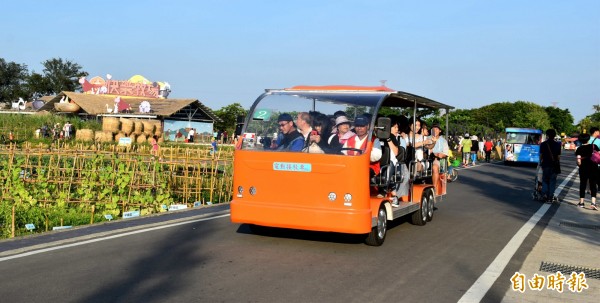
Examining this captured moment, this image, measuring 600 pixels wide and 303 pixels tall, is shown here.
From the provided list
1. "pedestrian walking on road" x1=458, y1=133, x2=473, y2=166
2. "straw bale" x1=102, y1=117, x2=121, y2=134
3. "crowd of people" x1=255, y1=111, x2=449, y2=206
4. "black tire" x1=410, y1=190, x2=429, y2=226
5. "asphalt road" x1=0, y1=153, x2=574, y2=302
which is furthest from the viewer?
"straw bale" x1=102, y1=117, x2=121, y2=134

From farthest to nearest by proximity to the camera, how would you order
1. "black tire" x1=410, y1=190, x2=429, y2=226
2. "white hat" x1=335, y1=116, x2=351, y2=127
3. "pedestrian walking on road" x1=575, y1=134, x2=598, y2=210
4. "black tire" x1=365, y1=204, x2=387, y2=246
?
1. "pedestrian walking on road" x1=575, y1=134, x2=598, y2=210
2. "black tire" x1=410, y1=190, x2=429, y2=226
3. "black tire" x1=365, y1=204, x2=387, y2=246
4. "white hat" x1=335, y1=116, x2=351, y2=127

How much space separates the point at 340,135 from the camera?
852cm

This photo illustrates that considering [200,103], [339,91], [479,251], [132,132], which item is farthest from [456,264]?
[200,103]

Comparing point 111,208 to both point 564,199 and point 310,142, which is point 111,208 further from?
point 564,199

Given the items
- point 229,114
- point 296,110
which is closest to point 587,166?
point 296,110

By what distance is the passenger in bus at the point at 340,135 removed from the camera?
330 inches

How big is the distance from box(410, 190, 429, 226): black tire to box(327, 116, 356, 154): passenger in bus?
3.23 metres

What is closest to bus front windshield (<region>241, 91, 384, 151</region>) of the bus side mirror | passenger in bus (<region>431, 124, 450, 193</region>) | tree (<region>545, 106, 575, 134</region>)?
the bus side mirror

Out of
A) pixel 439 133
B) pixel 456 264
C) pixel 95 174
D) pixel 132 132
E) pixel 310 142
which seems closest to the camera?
pixel 456 264

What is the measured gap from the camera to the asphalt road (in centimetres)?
613

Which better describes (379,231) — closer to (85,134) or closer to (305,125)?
(305,125)

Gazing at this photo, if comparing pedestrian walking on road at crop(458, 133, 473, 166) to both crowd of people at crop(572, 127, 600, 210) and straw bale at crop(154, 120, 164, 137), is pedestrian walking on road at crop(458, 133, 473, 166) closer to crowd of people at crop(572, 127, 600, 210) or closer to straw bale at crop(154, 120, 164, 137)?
crowd of people at crop(572, 127, 600, 210)

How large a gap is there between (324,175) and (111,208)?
7299 mm

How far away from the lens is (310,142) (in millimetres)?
8641
